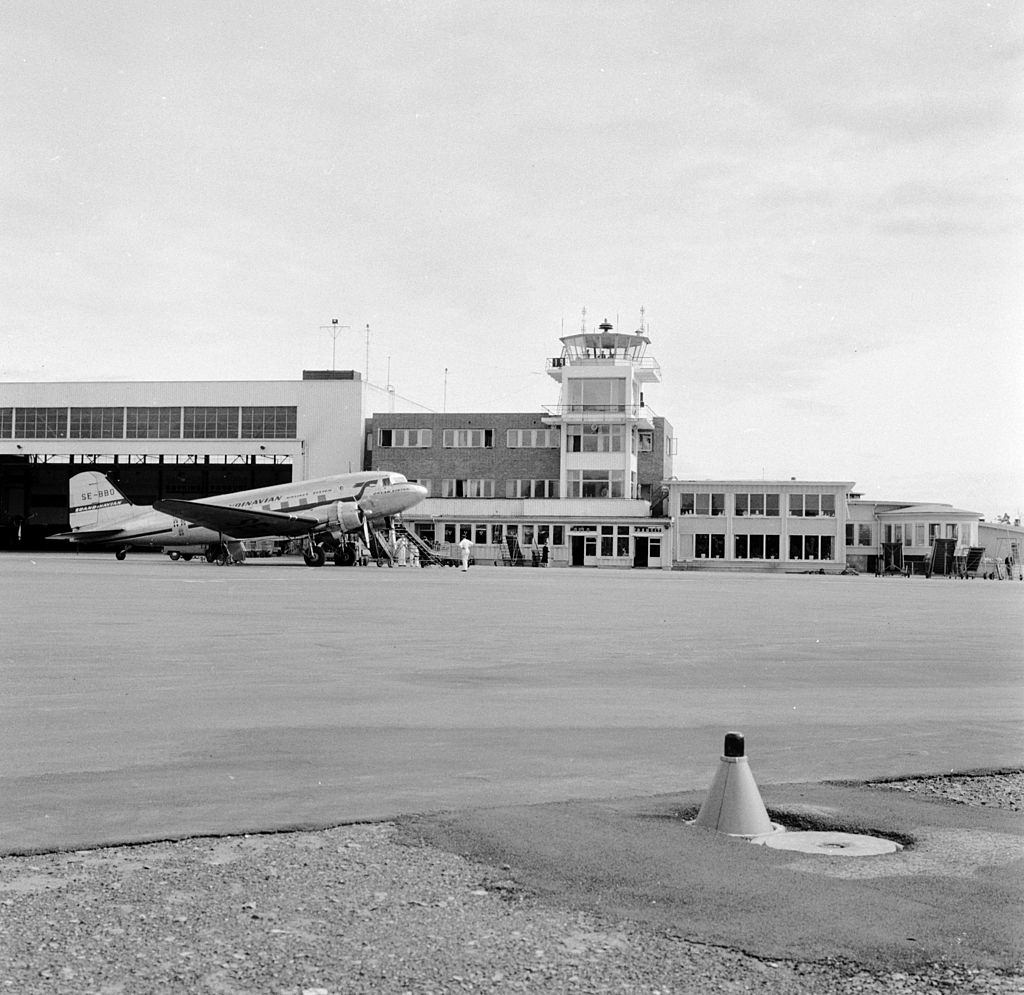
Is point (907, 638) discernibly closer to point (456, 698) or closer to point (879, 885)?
point (456, 698)

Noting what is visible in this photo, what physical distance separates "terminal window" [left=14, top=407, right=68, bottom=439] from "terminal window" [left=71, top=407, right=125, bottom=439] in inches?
31.6

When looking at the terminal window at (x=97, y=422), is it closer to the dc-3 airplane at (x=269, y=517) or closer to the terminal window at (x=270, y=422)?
the terminal window at (x=270, y=422)

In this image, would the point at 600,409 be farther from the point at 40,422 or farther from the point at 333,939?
the point at 333,939

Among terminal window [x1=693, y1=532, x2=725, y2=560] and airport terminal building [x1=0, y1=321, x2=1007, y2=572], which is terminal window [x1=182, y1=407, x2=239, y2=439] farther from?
terminal window [x1=693, y1=532, x2=725, y2=560]

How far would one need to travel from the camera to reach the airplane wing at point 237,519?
59.6m

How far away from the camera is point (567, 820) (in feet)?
21.5

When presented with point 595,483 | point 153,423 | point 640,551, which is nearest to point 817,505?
point 640,551

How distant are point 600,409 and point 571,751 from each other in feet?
244

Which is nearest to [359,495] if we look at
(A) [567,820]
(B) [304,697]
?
(B) [304,697]

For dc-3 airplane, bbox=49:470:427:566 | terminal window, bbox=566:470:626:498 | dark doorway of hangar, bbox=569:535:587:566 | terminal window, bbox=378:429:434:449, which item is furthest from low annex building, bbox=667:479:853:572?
dc-3 airplane, bbox=49:470:427:566

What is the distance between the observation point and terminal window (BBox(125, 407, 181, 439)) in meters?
88.9

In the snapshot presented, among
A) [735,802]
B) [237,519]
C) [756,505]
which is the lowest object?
[735,802]

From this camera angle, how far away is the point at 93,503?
220 ft

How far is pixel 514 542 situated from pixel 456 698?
68.8 meters
